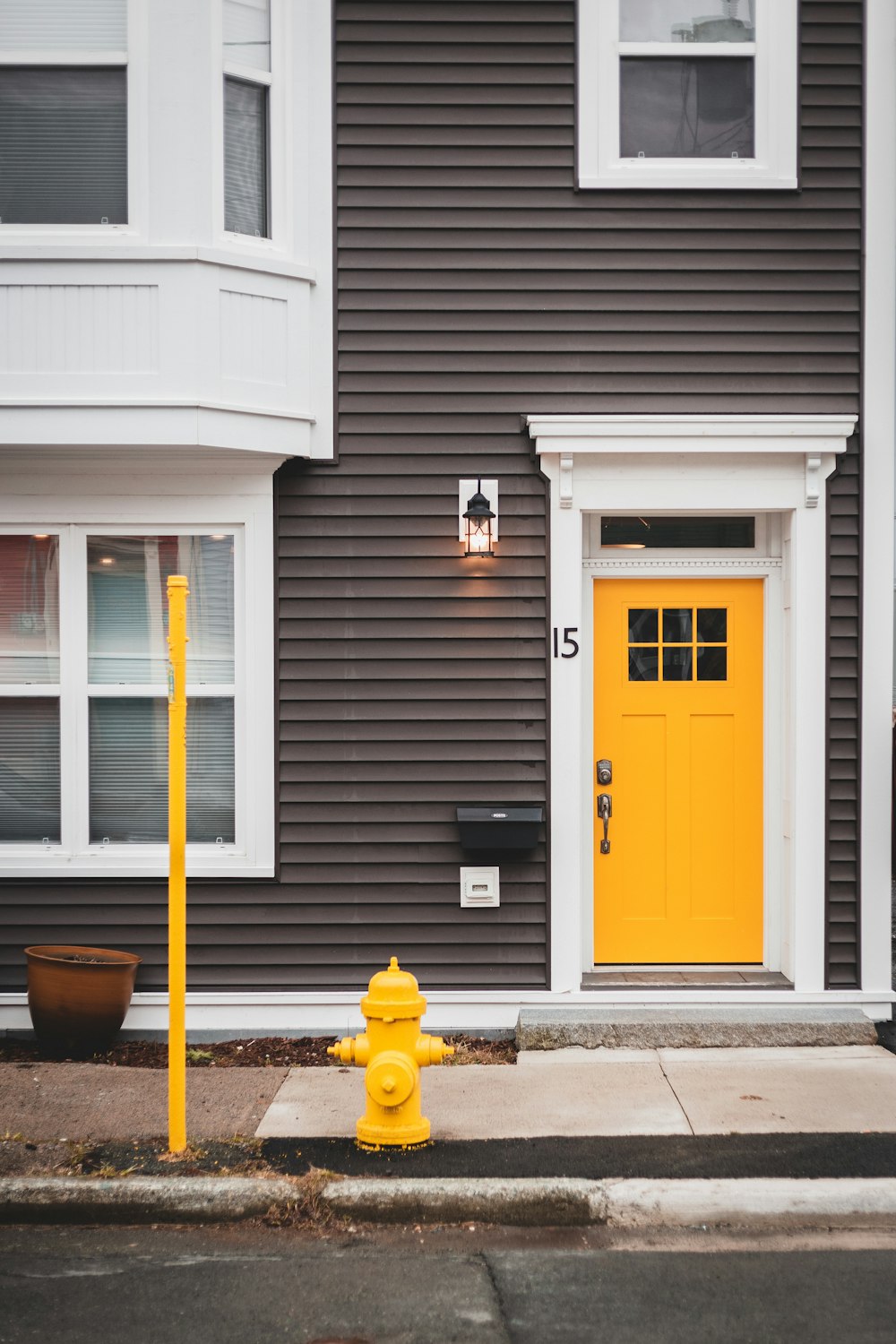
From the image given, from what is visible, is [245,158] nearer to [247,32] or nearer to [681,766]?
[247,32]

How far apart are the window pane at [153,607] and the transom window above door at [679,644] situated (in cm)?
237

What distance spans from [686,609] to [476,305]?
2.12 meters

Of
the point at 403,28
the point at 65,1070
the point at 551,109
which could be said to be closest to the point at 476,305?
the point at 551,109

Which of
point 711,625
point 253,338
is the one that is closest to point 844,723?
point 711,625

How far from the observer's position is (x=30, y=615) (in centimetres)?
650

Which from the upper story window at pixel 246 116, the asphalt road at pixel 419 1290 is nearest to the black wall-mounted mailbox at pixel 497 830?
the asphalt road at pixel 419 1290

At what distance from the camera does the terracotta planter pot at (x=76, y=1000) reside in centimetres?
600

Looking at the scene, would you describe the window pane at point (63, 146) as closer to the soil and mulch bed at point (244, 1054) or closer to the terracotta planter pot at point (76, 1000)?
the terracotta planter pot at point (76, 1000)

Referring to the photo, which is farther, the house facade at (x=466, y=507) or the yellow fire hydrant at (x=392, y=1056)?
the house facade at (x=466, y=507)

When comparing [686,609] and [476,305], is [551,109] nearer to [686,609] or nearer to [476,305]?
[476,305]

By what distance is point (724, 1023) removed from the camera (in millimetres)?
6207

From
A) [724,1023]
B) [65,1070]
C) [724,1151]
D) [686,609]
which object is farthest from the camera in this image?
[686,609]

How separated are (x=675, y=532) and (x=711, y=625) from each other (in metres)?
0.58

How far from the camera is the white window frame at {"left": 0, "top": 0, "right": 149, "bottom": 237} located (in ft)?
19.9
